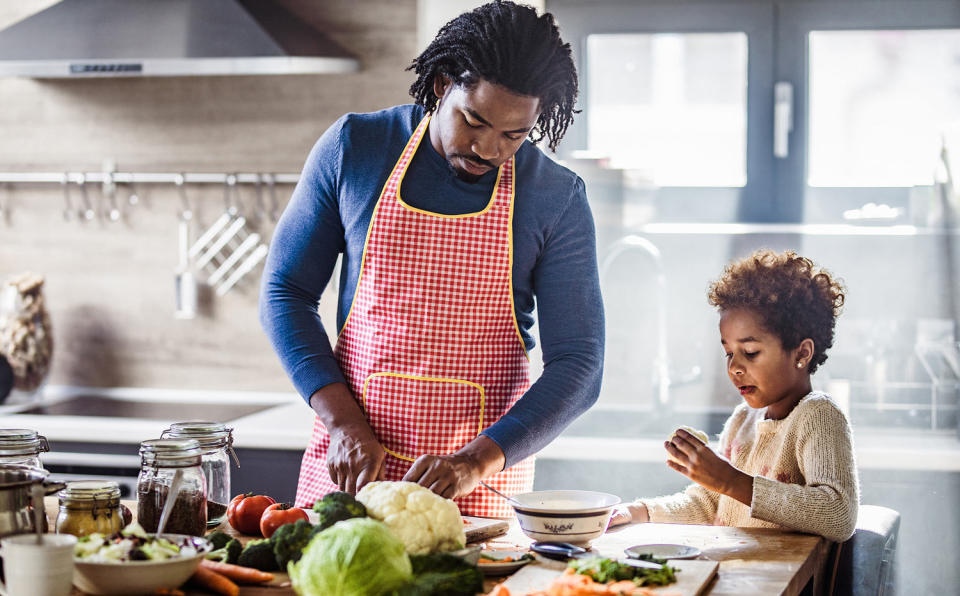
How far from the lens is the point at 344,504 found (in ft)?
4.14

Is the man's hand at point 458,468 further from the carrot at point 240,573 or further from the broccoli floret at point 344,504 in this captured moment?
the carrot at point 240,573

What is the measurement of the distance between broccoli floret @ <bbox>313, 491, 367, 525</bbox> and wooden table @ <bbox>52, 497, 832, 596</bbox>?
3.7 inches

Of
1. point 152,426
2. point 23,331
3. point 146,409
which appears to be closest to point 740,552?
point 152,426

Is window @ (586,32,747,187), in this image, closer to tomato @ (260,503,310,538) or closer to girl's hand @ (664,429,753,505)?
girl's hand @ (664,429,753,505)

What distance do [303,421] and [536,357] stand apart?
0.65 metres

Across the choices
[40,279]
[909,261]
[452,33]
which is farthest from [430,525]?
[40,279]

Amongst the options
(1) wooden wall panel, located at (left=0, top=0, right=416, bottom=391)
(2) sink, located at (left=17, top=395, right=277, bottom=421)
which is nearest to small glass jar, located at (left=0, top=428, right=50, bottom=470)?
(2) sink, located at (left=17, top=395, right=277, bottom=421)

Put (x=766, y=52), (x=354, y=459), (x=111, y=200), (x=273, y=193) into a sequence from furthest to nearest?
1. (x=111, y=200)
2. (x=273, y=193)
3. (x=766, y=52)
4. (x=354, y=459)

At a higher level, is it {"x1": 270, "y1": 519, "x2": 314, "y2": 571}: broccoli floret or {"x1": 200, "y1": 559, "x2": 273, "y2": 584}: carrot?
{"x1": 270, "y1": 519, "x2": 314, "y2": 571}: broccoli floret

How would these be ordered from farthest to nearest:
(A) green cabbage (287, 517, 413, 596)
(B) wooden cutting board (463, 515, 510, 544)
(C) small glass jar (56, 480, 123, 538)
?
(B) wooden cutting board (463, 515, 510, 544) < (C) small glass jar (56, 480, 123, 538) < (A) green cabbage (287, 517, 413, 596)

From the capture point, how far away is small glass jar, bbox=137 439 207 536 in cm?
134

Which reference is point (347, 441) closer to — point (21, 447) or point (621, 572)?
point (21, 447)

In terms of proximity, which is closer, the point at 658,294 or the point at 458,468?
the point at 458,468

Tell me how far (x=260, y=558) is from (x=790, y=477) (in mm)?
910
